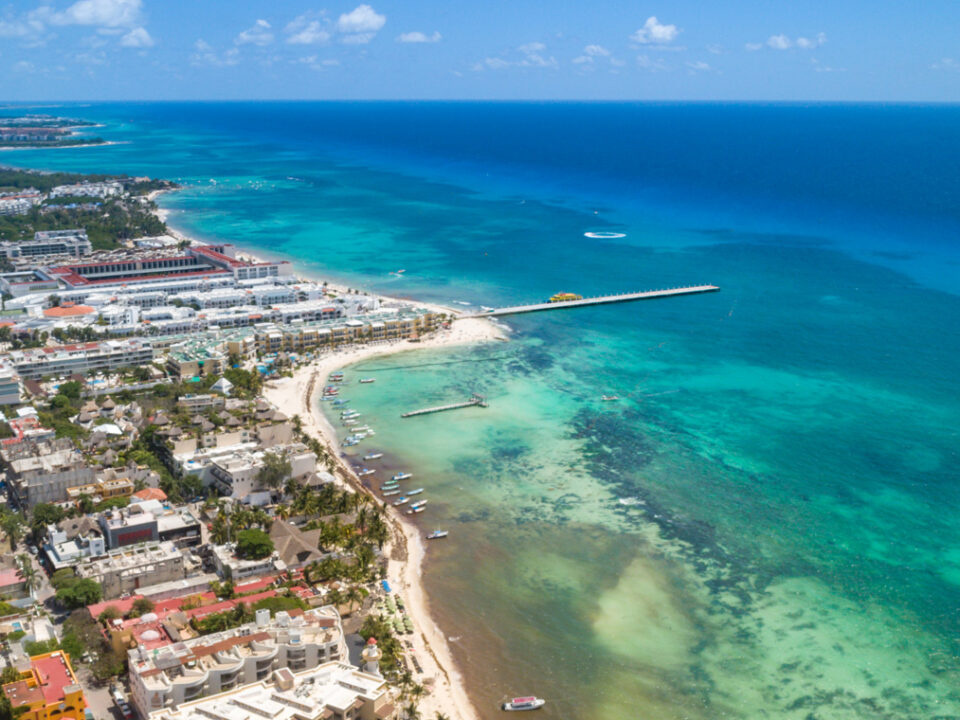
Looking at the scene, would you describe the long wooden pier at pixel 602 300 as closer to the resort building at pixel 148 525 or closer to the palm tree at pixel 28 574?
the resort building at pixel 148 525

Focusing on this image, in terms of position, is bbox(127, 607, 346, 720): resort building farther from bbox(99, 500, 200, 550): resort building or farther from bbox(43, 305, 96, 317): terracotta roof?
bbox(43, 305, 96, 317): terracotta roof

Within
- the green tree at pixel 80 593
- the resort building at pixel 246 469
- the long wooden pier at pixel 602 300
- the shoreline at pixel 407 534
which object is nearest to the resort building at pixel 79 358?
the shoreline at pixel 407 534

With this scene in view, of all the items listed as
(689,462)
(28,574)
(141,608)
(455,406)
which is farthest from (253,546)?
(689,462)

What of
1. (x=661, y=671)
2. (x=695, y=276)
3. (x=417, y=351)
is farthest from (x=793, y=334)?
(x=661, y=671)

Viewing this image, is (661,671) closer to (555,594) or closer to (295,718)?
(555,594)

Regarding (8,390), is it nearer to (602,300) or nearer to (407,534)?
(407,534)
